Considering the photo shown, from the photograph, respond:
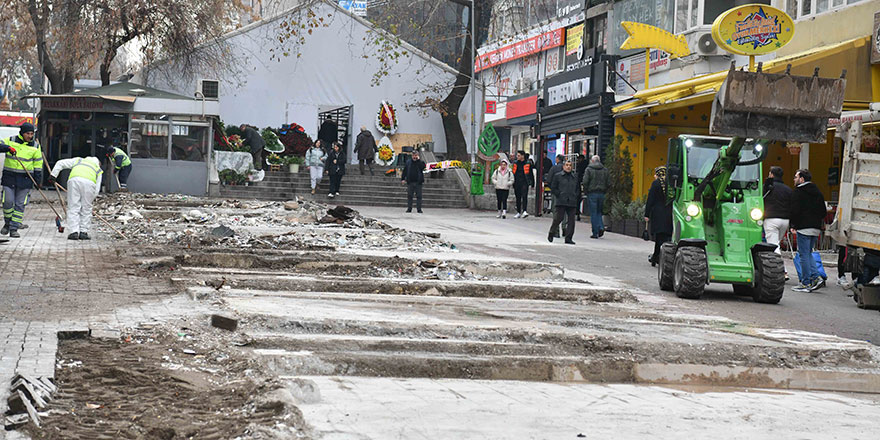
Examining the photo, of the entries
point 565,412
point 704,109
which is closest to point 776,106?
point 565,412

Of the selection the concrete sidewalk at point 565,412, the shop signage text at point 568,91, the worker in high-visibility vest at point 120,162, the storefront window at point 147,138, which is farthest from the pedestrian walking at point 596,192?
the storefront window at point 147,138

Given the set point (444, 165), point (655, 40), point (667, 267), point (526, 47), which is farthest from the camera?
point (526, 47)

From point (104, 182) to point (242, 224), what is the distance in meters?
15.4

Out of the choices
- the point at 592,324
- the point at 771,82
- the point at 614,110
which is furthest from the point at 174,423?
the point at 614,110

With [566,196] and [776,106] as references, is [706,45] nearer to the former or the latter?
[566,196]

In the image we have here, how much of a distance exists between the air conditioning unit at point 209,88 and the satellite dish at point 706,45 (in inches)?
658

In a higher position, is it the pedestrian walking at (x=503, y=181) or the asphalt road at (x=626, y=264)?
the pedestrian walking at (x=503, y=181)

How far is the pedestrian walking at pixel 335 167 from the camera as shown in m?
32.7

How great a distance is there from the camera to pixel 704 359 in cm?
808

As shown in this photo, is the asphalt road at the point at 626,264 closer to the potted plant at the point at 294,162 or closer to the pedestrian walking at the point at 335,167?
the pedestrian walking at the point at 335,167

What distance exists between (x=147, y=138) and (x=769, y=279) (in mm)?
24243

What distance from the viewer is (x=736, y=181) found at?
13.3 meters

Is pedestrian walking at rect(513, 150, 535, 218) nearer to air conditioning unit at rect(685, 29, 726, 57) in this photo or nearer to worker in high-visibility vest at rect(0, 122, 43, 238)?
air conditioning unit at rect(685, 29, 726, 57)

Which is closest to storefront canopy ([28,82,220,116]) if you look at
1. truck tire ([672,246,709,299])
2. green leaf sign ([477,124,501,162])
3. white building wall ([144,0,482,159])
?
white building wall ([144,0,482,159])
